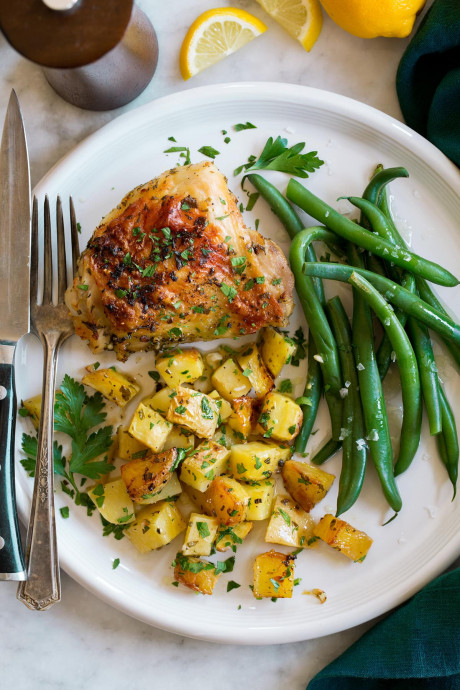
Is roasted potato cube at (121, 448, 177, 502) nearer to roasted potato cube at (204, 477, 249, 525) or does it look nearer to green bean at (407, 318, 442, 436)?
roasted potato cube at (204, 477, 249, 525)

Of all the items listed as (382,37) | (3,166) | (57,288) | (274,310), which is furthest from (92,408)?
(382,37)

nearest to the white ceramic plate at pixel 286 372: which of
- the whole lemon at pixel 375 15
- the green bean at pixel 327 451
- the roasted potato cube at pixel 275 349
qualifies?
the green bean at pixel 327 451

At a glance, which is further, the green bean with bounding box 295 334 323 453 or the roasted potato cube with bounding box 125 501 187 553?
the green bean with bounding box 295 334 323 453

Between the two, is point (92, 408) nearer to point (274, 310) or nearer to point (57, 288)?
point (57, 288)

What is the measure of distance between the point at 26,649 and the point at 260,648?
133 centimetres

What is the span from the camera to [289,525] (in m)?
3.36

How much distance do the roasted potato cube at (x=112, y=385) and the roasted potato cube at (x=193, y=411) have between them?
26 cm

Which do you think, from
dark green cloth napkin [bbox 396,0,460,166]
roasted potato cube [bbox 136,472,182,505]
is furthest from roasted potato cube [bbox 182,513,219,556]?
dark green cloth napkin [bbox 396,0,460,166]

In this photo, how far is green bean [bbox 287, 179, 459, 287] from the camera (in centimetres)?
326

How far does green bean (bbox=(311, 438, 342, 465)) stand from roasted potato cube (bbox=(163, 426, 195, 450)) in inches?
26.8

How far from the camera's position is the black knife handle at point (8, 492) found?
321 centimetres

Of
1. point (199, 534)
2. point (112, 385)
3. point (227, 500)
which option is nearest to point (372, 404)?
point (227, 500)

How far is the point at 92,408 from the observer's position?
3.41 meters

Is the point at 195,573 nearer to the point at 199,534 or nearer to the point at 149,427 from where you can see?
the point at 199,534
